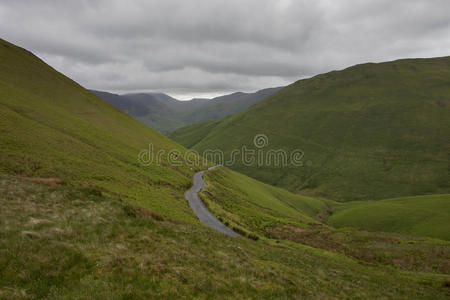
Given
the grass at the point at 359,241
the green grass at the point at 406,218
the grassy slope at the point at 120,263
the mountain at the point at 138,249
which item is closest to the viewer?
the grassy slope at the point at 120,263

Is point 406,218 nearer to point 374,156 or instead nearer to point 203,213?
point 203,213

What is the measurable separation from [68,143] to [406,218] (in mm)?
87375

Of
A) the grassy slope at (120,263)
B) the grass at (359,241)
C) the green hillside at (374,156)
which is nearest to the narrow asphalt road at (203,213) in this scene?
the grass at (359,241)

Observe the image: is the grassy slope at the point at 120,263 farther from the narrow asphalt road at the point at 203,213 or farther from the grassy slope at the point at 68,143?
the narrow asphalt road at the point at 203,213

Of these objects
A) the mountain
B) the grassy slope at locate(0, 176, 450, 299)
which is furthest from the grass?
the grassy slope at locate(0, 176, 450, 299)

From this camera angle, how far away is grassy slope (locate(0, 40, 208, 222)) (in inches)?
1377

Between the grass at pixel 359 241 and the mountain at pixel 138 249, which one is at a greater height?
the mountain at pixel 138 249

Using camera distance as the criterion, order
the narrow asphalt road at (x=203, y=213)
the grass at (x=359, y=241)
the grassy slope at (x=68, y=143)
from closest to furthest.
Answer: the grass at (x=359, y=241) < the grassy slope at (x=68, y=143) < the narrow asphalt road at (x=203, y=213)

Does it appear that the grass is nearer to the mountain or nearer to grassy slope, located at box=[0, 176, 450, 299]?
the mountain

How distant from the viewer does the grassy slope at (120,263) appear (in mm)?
10289

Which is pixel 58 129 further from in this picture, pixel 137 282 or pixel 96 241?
pixel 137 282

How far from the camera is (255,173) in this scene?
171125 millimetres

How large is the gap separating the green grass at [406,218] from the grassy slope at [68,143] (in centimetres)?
5411

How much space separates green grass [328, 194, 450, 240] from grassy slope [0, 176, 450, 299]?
40.3 m
